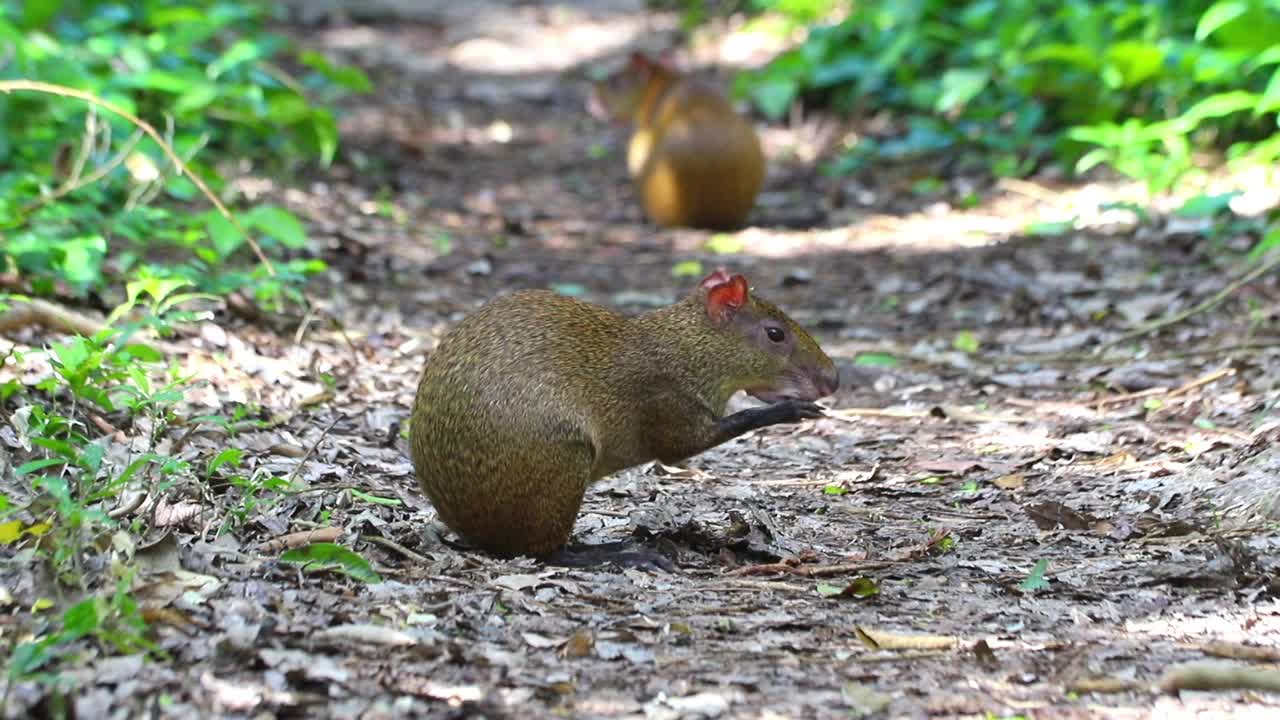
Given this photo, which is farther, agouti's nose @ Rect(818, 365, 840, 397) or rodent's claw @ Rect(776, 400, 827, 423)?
agouti's nose @ Rect(818, 365, 840, 397)

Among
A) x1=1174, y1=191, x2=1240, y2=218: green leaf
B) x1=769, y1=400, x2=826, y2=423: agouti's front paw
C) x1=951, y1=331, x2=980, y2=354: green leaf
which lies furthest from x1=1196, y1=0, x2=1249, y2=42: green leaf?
x1=769, y1=400, x2=826, y2=423: agouti's front paw

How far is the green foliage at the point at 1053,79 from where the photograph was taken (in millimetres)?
6962

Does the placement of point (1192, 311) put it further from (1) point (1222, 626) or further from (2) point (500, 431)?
(2) point (500, 431)

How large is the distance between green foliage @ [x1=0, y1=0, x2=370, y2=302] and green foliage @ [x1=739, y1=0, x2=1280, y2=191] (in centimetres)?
346

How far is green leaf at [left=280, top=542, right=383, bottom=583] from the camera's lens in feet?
10.9

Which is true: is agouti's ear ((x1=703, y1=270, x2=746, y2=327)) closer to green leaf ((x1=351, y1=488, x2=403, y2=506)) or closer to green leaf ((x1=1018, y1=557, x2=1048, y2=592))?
green leaf ((x1=351, y1=488, x2=403, y2=506))

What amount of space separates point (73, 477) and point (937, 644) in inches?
78.1

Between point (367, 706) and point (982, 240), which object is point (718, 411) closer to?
point (367, 706)

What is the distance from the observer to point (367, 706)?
2.68m

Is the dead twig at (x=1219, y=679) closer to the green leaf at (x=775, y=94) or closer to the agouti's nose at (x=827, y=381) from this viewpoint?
the agouti's nose at (x=827, y=381)

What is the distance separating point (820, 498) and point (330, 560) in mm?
1682

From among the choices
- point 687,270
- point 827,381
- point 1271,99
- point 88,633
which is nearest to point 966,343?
point 1271,99

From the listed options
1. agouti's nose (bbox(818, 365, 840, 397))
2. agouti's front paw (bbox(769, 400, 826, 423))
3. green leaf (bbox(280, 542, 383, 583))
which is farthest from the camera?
agouti's nose (bbox(818, 365, 840, 397))

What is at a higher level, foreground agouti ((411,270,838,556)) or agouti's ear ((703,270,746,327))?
agouti's ear ((703,270,746,327))
